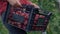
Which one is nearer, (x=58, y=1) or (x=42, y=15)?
(x=42, y=15)

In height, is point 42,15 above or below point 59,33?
above

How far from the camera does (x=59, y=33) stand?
15.2 ft

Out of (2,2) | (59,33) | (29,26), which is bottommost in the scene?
(59,33)

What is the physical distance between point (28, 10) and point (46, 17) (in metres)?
0.26

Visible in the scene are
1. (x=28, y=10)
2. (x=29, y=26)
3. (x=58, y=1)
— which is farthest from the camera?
(x=58, y=1)

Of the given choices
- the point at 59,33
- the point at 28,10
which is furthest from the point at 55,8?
the point at 28,10

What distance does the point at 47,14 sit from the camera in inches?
122

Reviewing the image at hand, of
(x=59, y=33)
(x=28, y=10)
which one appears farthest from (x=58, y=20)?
(x=28, y=10)

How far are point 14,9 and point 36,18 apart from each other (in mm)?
325

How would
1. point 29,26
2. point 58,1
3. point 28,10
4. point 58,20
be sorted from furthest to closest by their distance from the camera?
point 58,1, point 58,20, point 28,10, point 29,26

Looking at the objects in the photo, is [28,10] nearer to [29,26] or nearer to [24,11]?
[24,11]

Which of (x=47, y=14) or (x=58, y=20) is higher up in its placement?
(x=47, y=14)

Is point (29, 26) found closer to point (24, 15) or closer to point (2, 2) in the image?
point (24, 15)


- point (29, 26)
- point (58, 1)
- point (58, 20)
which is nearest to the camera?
point (29, 26)
